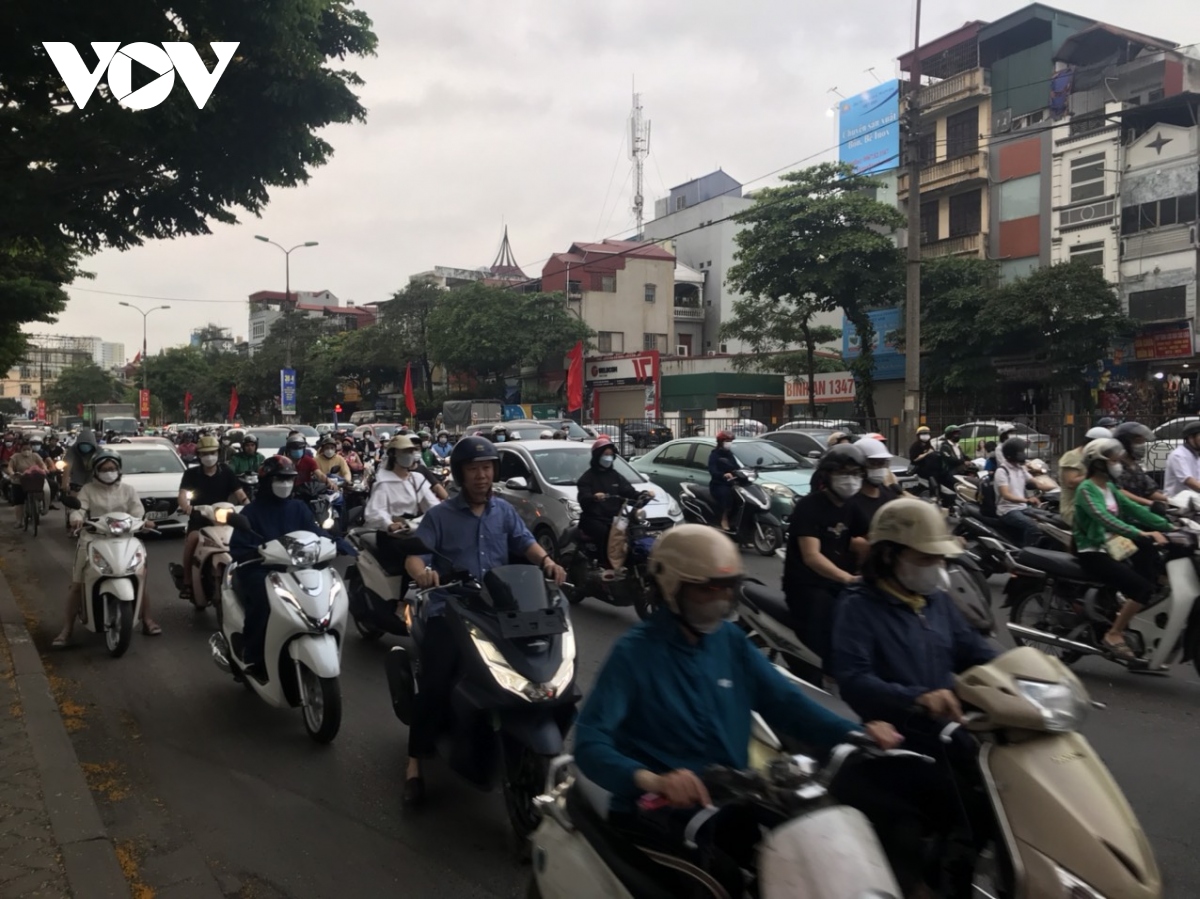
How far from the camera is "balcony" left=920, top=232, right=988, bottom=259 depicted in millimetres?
35781

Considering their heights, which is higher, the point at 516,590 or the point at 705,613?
the point at 705,613

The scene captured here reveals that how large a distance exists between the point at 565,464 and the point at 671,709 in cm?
982

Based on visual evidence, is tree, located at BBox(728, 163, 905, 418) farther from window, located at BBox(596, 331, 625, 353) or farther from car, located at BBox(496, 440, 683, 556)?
car, located at BBox(496, 440, 683, 556)

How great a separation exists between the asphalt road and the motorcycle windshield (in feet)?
3.50

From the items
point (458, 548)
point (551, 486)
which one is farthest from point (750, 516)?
point (458, 548)

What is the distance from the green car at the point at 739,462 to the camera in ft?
48.7

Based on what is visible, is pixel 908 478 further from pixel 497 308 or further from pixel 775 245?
pixel 497 308

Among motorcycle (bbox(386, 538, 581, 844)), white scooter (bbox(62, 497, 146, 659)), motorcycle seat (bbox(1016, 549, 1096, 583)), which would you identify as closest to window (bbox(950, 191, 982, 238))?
motorcycle seat (bbox(1016, 549, 1096, 583))

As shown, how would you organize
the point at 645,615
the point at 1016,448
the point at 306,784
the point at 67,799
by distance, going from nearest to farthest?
1. the point at 645,615
2. the point at 67,799
3. the point at 306,784
4. the point at 1016,448

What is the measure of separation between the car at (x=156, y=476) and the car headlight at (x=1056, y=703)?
13.7m

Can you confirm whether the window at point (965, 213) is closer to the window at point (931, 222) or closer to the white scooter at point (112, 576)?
the window at point (931, 222)

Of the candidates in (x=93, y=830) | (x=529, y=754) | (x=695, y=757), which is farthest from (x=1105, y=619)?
(x=93, y=830)

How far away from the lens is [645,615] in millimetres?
4059

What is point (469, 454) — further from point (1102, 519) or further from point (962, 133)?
point (962, 133)
